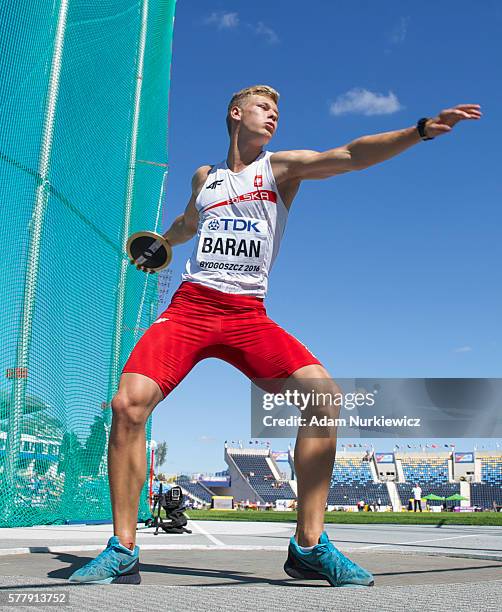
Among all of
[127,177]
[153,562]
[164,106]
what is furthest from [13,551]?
[164,106]

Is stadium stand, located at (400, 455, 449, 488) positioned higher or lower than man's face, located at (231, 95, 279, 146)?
lower

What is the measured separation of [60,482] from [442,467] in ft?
193

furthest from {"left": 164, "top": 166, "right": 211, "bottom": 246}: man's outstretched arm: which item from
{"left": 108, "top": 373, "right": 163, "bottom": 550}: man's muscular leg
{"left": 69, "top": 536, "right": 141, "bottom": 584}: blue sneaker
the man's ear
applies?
{"left": 69, "top": 536, "right": 141, "bottom": 584}: blue sneaker

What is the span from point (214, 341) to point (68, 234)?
502 cm

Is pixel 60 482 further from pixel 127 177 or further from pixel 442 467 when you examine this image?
pixel 442 467

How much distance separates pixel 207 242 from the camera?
9.93 ft

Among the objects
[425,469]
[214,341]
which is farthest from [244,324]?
[425,469]

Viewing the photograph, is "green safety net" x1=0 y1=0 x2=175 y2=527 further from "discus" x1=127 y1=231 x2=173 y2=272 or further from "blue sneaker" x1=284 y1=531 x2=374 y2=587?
"blue sneaker" x1=284 y1=531 x2=374 y2=587

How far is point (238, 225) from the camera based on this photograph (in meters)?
3.02

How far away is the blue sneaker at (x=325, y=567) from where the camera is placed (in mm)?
2568

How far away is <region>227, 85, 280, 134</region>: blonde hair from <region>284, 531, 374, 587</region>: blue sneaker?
194 cm

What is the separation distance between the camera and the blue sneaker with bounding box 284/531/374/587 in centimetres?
257

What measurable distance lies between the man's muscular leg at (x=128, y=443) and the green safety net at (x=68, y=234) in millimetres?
4050

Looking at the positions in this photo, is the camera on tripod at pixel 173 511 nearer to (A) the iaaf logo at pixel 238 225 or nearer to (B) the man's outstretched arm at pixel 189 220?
(B) the man's outstretched arm at pixel 189 220
